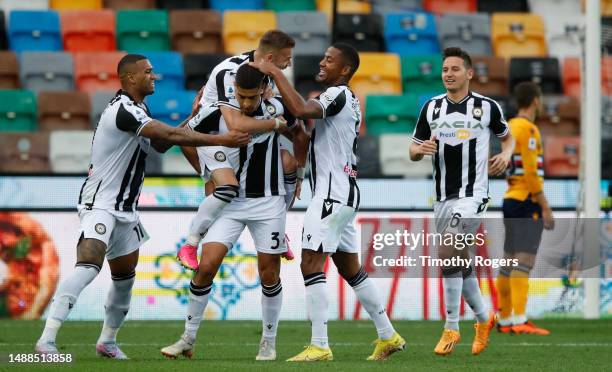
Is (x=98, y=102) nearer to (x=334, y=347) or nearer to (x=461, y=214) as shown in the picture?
(x=334, y=347)

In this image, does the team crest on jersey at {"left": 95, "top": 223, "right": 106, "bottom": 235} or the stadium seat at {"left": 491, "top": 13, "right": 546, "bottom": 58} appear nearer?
the team crest on jersey at {"left": 95, "top": 223, "right": 106, "bottom": 235}

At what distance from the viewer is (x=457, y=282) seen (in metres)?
8.92

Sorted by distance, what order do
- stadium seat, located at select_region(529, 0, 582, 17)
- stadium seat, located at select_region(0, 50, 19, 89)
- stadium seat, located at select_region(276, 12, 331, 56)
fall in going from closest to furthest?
stadium seat, located at select_region(0, 50, 19, 89) < stadium seat, located at select_region(276, 12, 331, 56) < stadium seat, located at select_region(529, 0, 582, 17)

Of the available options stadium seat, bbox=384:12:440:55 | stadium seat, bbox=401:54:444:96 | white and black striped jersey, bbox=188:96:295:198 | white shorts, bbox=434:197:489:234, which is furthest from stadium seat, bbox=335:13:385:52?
white and black striped jersey, bbox=188:96:295:198

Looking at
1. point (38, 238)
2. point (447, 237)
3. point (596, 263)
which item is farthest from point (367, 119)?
point (447, 237)

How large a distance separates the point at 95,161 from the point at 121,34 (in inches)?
385

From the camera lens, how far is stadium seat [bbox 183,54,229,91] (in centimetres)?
1686

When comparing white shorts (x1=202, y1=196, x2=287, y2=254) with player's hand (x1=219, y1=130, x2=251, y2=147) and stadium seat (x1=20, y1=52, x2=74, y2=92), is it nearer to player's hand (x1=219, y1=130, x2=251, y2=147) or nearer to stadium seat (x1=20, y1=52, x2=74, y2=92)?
player's hand (x1=219, y1=130, x2=251, y2=147)

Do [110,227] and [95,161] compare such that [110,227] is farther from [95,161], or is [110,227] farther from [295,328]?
[295,328]

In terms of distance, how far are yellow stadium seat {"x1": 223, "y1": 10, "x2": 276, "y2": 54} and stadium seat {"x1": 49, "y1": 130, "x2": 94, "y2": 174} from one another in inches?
146

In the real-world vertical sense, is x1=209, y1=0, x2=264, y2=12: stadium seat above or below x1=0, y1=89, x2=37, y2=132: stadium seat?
above

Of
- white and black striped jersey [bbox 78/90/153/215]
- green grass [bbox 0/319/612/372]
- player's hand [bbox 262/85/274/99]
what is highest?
player's hand [bbox 262/85/274/99]

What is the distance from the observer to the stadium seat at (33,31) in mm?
17531

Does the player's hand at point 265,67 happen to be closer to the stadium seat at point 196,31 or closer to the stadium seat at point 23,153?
the stadium seat at point 23,153
